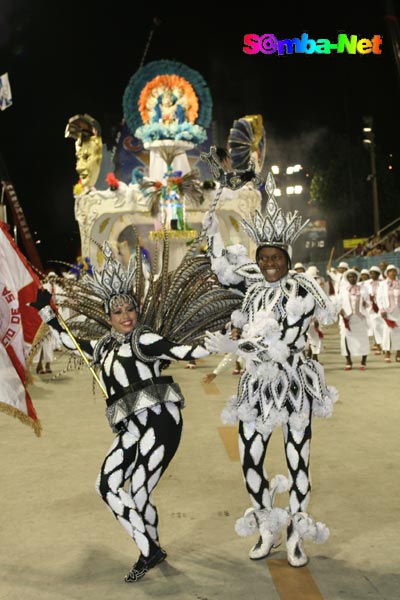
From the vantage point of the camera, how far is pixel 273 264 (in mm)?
5320

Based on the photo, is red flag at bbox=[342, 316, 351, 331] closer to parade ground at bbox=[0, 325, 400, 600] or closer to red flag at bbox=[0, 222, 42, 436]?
parade ground at bbox=[0, 325, 400, 600]

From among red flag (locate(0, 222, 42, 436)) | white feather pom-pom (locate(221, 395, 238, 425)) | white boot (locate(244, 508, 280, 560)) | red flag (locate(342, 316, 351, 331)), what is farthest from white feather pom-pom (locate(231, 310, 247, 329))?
red flag (locate(342, 316, 351, 331))

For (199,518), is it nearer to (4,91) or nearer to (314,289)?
(314,289)

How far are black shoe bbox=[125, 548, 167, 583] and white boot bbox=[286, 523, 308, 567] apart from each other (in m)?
0.75

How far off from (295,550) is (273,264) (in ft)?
5.62

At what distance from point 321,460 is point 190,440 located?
1616 millimetres

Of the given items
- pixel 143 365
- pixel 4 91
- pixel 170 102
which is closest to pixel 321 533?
pixel 143 365

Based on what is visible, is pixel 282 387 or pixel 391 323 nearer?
pixel 282 387

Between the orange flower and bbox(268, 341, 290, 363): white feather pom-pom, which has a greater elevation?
the orange flower

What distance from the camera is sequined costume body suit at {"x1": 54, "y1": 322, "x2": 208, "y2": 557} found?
16.5 ft

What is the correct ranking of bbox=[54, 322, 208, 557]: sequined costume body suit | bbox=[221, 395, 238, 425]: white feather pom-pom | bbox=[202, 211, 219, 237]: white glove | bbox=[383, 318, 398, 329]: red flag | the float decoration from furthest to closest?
the float decoration → bbox=[383, 318, 398, 329]: red flag → bbox=[202, 211, 219, 237]: white glove → bbox=[221, 395, 238, 425]: white feather pom-pom → bbox=[54, 322, 208, 557]: sequined costume body suit

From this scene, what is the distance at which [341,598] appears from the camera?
4504 millimetres

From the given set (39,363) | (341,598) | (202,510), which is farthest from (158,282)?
(39,363)

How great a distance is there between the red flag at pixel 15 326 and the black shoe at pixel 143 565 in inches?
52.5
